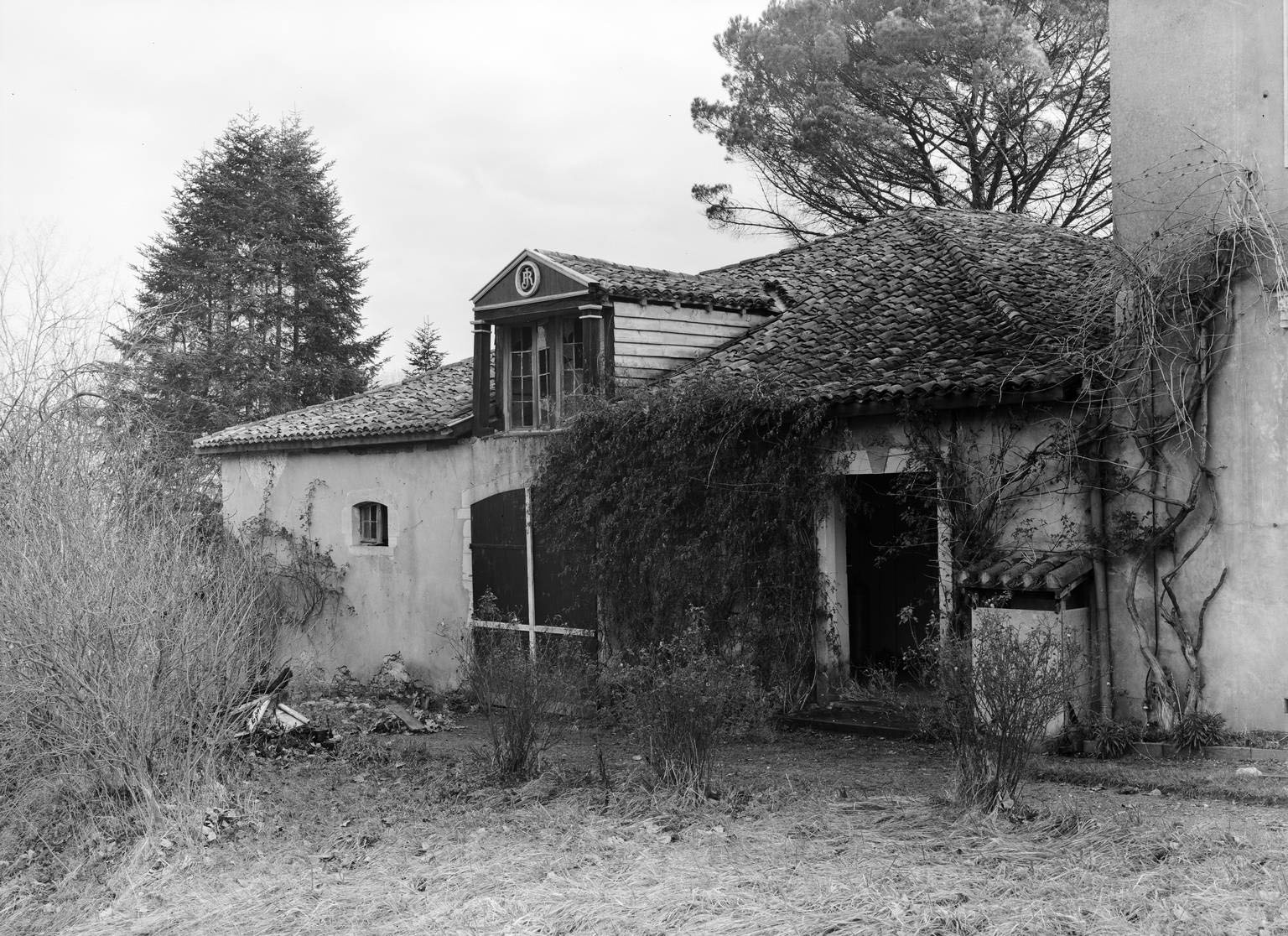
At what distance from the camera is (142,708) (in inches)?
305

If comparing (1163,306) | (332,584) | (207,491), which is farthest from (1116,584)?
(207,491)

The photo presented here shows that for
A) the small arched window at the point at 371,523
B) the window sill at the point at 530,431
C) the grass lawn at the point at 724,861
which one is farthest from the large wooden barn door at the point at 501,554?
the grass lawn at the point at 724,861

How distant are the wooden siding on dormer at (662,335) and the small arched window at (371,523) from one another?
4714 mm

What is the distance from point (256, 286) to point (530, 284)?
1878cm

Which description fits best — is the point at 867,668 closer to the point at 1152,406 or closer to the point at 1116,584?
the point at 1116,584

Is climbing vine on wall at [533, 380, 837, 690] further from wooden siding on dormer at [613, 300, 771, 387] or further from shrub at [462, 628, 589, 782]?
shrub at [462, 628, 589, 782]

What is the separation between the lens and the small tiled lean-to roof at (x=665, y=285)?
41.6ft

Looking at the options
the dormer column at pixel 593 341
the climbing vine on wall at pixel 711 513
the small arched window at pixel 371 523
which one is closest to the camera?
the climbing vine on wall at pixel 711 513

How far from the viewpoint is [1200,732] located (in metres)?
8.90

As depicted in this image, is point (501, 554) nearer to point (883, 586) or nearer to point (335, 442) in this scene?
point (335, 442)

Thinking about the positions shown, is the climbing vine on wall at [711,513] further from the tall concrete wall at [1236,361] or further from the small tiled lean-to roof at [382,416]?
the small tiled lean-to roof at [382,416]

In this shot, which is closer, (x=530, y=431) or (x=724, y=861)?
(x=724, y=861)

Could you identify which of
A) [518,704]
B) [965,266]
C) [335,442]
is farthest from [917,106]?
[518,704]

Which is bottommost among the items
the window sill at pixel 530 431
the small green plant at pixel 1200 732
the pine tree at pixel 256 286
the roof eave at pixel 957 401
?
the small green plant at pixel 1200 732
